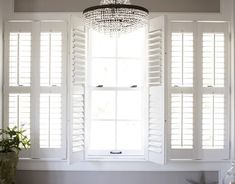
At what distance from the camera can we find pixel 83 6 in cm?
386

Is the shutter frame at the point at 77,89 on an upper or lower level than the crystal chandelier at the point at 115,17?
lower

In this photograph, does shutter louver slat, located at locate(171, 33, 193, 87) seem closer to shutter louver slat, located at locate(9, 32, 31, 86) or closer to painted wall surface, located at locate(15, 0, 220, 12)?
painted wall surface, located at locate(15, 0, 220, 12)

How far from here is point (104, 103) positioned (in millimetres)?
3979

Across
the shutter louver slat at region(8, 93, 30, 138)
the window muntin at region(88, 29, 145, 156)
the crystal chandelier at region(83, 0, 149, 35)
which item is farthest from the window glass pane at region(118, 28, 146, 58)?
the crystal chandelier at region(83, 0, 149, 35)

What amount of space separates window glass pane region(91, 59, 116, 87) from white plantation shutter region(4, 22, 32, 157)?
742 mm

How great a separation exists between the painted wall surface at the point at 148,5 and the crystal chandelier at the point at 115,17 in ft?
4.33

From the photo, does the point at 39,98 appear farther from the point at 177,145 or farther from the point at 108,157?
the point at 177,145

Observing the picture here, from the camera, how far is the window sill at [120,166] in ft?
12.4

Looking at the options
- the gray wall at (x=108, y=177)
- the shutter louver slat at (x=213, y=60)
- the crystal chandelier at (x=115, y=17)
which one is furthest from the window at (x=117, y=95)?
the crystal chandelier at (x=115, y=17)

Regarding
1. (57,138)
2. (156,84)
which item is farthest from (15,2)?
(156,84)

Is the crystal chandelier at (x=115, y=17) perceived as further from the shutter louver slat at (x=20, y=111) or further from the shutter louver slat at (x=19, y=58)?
the shutter louver slat at (x=20, y=111)

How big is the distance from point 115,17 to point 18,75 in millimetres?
1772

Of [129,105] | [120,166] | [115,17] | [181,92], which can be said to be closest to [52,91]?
[129,105]

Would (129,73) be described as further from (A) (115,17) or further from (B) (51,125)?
(A) (115,17)
